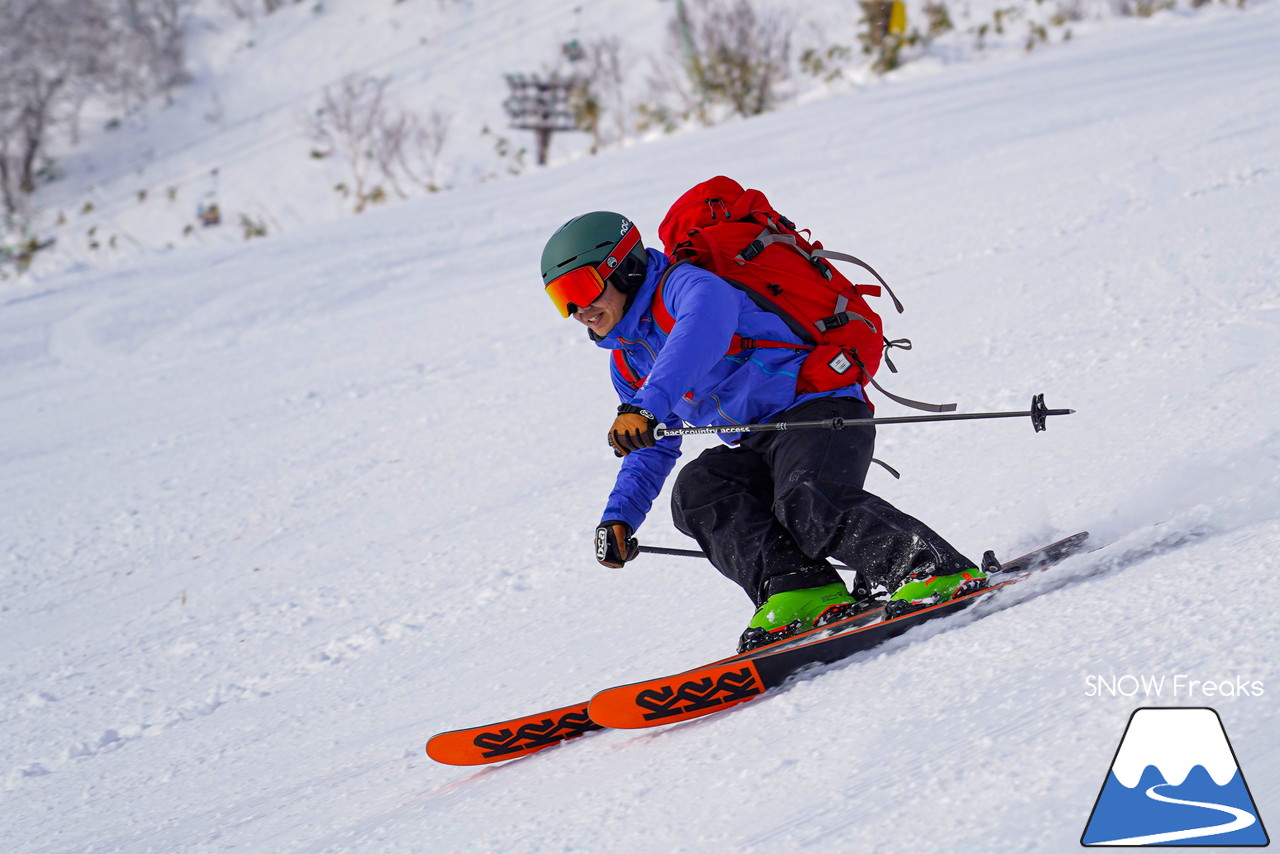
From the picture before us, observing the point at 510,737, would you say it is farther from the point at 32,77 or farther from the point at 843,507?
the point at 32,77

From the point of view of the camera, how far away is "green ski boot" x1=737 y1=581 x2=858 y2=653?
2.77m

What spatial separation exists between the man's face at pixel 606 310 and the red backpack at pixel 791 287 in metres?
0.11

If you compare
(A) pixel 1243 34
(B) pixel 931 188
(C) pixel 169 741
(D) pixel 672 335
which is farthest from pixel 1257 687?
(A) pixel 1243 34

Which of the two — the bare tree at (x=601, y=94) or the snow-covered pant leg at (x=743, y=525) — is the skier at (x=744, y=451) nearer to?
the snow-covered pant leg at (x=743, y=525)

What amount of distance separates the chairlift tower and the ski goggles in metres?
16.5

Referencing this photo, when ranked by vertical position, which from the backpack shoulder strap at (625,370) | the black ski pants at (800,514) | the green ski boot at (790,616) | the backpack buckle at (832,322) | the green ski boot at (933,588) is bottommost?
the green ski boot at (790,616)

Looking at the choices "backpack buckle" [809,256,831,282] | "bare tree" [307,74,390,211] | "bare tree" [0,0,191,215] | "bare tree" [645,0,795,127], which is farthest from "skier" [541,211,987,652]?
"bare tree" [0,0,191,215]

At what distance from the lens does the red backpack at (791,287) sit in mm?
2846

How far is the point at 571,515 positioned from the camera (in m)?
4.91

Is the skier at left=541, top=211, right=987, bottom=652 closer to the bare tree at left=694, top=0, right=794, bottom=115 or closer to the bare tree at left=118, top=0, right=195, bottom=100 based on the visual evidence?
the bare tree at left=694, top=0, right=794, bottom=115

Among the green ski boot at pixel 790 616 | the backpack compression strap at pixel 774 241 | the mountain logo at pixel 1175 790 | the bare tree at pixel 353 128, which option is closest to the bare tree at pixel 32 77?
the bare tree at pixel 353 128

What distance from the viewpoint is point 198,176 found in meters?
21.5

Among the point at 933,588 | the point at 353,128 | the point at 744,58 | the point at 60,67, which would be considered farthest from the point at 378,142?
the point at 933,588

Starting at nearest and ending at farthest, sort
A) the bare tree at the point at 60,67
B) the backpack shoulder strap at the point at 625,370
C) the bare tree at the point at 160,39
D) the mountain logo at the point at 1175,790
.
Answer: the mountain logo at the point at 1175,790 < the backpack shoulder strap at the point at 625,370 < the bare tree at the point at 60,67 < the bare tree at the point at 160,39
